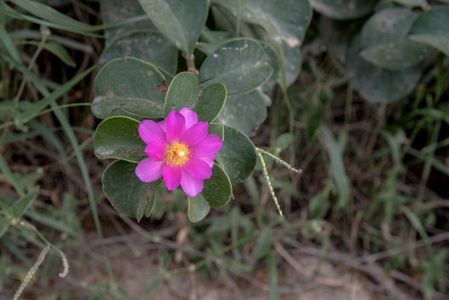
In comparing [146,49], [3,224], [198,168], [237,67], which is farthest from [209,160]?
[3,224]

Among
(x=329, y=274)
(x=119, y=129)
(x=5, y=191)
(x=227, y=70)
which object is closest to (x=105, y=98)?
(x=119, y=129)

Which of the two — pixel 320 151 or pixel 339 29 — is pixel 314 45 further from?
pixel 320 151

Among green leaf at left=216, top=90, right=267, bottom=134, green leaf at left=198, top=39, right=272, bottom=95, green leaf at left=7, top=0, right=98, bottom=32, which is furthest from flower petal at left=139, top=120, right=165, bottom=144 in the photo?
green leaf at left=7, top=0, right=98, bottom=32

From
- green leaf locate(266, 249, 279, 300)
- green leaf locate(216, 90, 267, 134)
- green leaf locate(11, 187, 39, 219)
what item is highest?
green leaf locate(216, 90, 267, 134)

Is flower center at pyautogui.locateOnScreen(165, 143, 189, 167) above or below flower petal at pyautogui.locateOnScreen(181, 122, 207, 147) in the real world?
below

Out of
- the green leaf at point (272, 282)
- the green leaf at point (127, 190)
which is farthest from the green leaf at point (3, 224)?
the green leaf at point (272, 282)

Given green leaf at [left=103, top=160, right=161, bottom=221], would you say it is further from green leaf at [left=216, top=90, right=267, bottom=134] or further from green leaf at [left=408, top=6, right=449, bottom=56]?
green leaf at [left=408, top=6, right=449, bottom=56]
